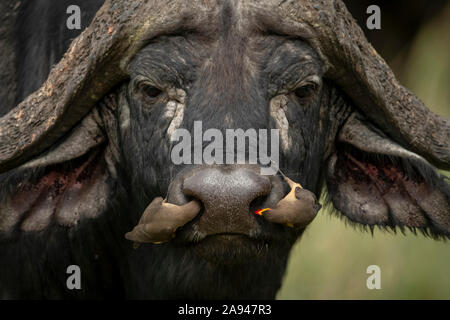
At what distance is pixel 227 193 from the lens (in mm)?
2889

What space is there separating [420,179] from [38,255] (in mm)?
2142

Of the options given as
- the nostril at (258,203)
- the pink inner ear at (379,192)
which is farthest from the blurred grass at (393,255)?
the nostril at (258,203)

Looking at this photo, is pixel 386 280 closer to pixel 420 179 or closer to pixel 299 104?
pixel 420 179

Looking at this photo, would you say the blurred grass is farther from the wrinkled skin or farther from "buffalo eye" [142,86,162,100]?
"buffalo eye" [142,86,162,100]

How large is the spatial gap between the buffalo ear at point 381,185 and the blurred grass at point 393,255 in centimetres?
257

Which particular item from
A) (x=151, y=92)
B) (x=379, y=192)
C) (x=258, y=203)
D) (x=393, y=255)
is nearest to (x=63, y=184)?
(x=151, y=92)

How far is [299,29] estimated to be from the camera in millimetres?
3465

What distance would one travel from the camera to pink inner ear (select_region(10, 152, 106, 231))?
380 cm

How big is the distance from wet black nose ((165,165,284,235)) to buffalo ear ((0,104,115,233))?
3.00 feet

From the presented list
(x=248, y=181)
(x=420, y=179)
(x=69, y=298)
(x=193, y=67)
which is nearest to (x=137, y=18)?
(x=193, y=67)

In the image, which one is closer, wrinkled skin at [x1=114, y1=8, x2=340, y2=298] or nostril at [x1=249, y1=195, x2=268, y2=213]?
nostril at [x1=249, y1=195, x2=268, y2=213]

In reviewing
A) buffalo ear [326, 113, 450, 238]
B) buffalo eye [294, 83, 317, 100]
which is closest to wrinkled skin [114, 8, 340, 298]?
buffalo eye [294, 83, 317, 100]

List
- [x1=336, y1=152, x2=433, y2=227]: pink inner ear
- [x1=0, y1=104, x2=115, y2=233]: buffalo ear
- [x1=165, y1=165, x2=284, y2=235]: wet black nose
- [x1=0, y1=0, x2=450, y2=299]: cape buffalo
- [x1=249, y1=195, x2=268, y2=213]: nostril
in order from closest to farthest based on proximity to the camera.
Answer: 1. [x1=165, y1=165, x2=284, y2=235]: wet black nose
2. [x1=249, y1=195, x2=268, y2=213]: nostril
3. [x1=0, y1=0, x2=450, y2=299]: cape buffalo
4. [x1=0, y1=104, x2=115, y2=233]: buffalo ear
5. [x1=336, y1=152, x2=433, y2=227]: pink inner ear

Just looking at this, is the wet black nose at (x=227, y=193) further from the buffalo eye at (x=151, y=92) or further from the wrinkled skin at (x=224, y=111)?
the buffalo eye at (x=151, y=92)
